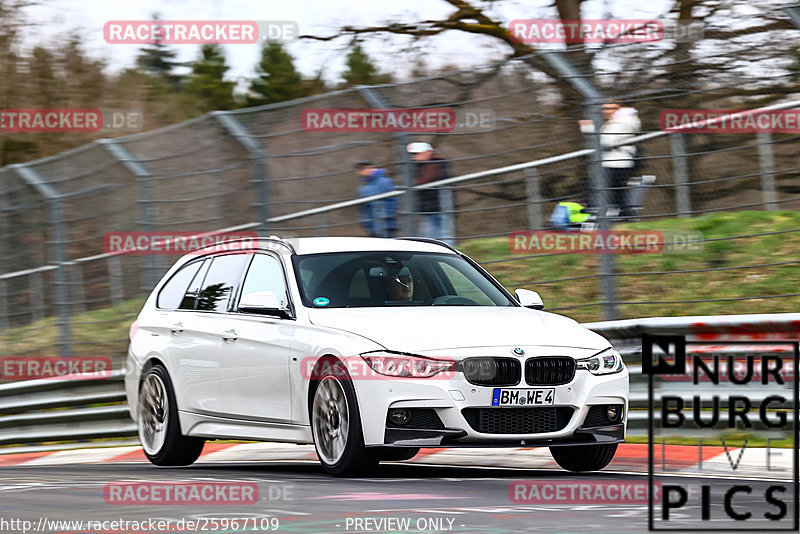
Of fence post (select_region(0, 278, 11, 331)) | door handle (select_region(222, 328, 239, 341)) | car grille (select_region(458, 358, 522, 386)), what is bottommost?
fence post (select_region(0, 278, 11, 331))

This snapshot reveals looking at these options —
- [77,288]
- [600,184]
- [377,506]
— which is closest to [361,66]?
[77,288]

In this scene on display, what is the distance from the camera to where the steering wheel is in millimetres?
9941

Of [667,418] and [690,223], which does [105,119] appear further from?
[667,418]

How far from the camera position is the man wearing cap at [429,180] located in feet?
42.6

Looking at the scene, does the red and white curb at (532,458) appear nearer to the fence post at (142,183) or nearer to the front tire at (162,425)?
the front tire at (162,425)

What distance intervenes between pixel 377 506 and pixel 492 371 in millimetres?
1669

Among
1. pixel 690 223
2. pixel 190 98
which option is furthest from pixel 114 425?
pixel 190 98

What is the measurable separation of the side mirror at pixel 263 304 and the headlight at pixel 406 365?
3.79 feet

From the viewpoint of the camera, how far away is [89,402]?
46.1 ft

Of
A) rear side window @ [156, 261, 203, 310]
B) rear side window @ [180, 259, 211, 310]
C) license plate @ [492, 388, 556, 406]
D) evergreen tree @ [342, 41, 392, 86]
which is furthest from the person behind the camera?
evergreen tree @ [342, 41, 392, 86]

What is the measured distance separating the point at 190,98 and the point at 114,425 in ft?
68.2

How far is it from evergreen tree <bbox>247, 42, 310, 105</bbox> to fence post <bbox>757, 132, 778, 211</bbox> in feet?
105

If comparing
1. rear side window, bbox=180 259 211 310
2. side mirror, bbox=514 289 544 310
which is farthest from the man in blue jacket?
side mirror, bbox=514 289 544 310

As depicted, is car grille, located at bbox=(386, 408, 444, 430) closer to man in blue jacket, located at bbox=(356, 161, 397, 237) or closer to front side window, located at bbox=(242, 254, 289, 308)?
front side window, located at bbox=(242, 254, 289, 308)
